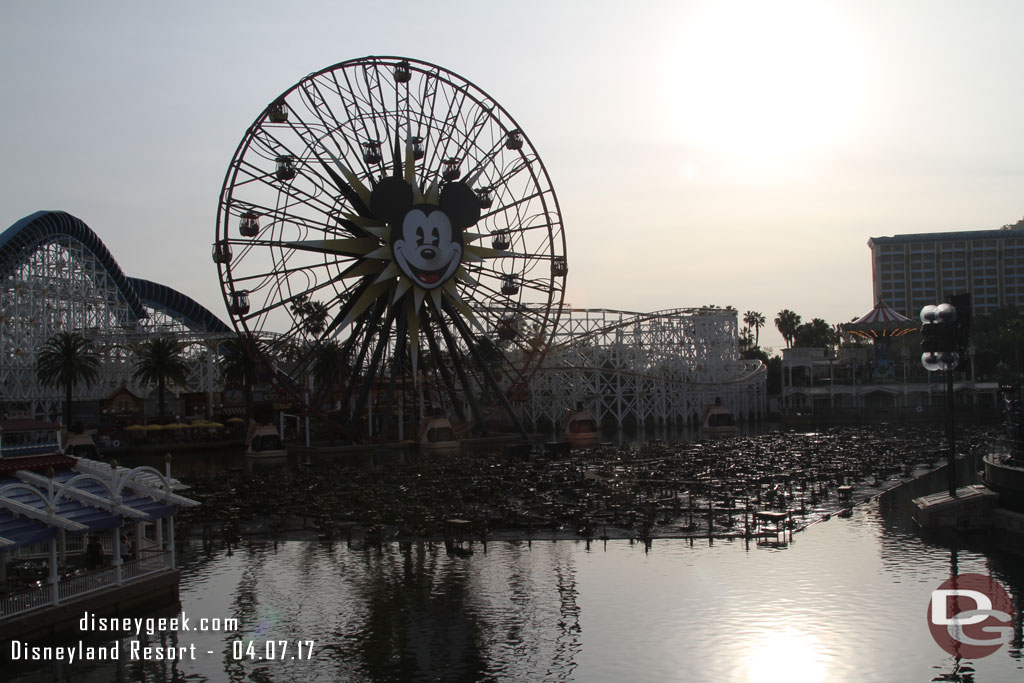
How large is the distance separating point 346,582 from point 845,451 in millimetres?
47102

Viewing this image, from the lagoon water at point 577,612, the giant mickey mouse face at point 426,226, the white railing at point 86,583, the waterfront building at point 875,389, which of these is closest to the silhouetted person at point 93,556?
the white railing at point 86,583

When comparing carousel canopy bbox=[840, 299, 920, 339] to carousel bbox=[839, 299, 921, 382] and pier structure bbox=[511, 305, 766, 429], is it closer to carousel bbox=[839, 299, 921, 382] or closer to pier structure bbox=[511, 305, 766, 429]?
carousel bbox=[839, 299, 921, 382]

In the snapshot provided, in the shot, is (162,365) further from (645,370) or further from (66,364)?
(645,370)

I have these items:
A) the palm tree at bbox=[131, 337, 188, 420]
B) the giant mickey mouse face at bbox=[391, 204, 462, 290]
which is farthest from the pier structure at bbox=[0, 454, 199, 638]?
the palm tree at bbox=[131, 337, 188, 420]

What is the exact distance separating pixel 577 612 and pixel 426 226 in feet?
138

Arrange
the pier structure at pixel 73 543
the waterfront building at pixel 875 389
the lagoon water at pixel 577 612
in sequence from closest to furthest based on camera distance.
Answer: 1. the lagoon water at pixel 577 612
2. the pier structure at pixel 73 543
3. the waterfront building at pixel 875 389

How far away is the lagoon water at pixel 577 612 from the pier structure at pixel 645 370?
70.8 metres

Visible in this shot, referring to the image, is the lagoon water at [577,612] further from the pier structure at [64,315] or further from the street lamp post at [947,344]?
the pier structure at [64,315]

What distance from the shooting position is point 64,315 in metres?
106

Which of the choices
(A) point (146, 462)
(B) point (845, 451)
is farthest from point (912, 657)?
(A) point (146, 462)

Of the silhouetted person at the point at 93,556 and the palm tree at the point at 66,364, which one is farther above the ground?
the palm tree at the point at 66,364

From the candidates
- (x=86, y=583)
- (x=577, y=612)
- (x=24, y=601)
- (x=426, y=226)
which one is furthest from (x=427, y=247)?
(x=24, y=601)

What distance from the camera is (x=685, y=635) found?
82.3 ft

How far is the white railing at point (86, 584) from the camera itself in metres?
23.0
